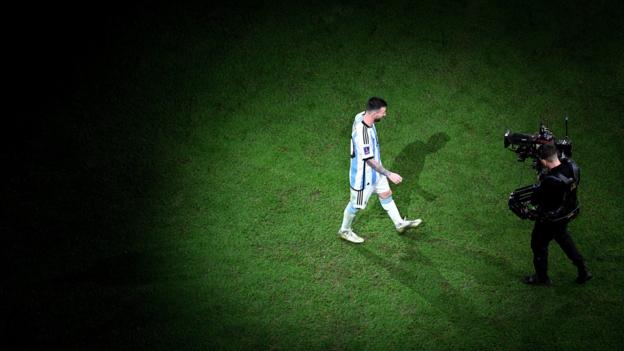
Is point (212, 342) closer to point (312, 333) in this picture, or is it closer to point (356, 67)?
point (312, 333)

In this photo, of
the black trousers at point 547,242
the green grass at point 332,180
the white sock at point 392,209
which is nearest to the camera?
the black trousers at point 547,242

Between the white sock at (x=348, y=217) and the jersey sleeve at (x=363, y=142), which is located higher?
the jersey sleeve at (x=363, y=142)

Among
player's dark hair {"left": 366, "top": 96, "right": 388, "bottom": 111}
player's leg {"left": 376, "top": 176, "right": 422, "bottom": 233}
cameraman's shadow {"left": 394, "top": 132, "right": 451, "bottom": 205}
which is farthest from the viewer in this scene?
cameraman's shadow {"left": 394, "top": 132, "right": 451, "bottom": 205}

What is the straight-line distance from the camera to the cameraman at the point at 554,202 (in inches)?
207

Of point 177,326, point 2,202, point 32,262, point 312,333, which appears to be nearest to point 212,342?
point 177,326

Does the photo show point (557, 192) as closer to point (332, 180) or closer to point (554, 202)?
point (554, 202)

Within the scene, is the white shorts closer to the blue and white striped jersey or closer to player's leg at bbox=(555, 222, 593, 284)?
the blue and white striped jersey

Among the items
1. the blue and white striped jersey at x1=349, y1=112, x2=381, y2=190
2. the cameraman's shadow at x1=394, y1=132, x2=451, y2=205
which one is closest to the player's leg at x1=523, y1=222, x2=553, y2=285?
the cameraman's shadow at x1=394, y1=132, x2=451, y2=205

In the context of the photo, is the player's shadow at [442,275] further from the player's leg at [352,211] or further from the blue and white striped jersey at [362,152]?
the blue and white striped jersey at [362,152]

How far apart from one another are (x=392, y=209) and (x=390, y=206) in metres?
0.05

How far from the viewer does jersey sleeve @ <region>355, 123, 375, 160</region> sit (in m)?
5.92

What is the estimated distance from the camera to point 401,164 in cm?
764

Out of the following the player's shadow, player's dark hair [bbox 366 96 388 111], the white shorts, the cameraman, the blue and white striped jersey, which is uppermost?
player's dark hair [bbox 366 96 388 111]

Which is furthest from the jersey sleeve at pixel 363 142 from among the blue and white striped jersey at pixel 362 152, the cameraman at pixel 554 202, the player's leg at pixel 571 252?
the player's leg at pixel 571 252
